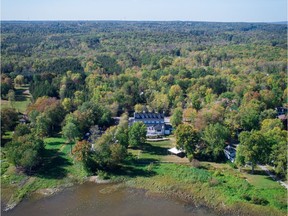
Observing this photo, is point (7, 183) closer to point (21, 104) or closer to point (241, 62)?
point (21, 104)

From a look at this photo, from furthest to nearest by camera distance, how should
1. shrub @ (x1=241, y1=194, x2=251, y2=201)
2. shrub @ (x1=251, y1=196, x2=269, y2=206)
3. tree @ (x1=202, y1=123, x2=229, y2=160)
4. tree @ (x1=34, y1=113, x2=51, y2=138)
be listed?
tree @ (x1=34, y1=113, x2=51, y2=138) < tree @ (x1=202, y1=123, x2=229, y2=160) < shrub @ (x1=241, y1=194, x2=251, y2=201) < shrub @ (x1=251, y1=196, x2=269, y2=206)

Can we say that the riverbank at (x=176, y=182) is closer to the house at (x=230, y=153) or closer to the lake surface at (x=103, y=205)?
the lake surface at (x=103, y=205)

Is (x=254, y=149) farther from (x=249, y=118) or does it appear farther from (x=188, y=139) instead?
(x=249, y=118)

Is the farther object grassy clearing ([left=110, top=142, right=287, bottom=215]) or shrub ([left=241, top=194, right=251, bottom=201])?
shrub ([left=241, top=194, right=251, bottom=201])

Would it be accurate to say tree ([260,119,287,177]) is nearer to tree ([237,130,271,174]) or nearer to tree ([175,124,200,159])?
tree ([237,130,271,174])

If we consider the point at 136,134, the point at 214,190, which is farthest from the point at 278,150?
the point at 136,134

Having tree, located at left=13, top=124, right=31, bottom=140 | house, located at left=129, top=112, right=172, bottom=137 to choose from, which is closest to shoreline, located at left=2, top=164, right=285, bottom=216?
tree, located at left=13, top=124, right=31, bottom=140

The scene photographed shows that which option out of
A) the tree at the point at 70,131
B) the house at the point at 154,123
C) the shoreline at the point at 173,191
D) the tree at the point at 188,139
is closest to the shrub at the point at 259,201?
the shoreline at the point at 173,191
